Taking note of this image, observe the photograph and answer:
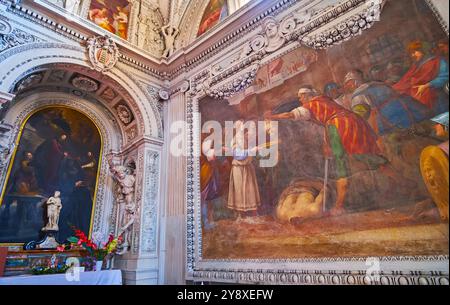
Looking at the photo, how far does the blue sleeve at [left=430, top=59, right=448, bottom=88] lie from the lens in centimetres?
317

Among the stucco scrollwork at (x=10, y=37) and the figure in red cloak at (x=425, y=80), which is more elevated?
the stucco scrollwork at (x=10, y=37)

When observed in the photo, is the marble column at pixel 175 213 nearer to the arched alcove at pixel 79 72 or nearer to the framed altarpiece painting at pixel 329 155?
the framed altarpiece painting at pixel 329 155

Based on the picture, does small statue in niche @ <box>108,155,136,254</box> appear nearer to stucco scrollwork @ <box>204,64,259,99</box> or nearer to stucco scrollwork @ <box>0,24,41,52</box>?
stucco scrollwork @ <box>204,64,259,99</box>

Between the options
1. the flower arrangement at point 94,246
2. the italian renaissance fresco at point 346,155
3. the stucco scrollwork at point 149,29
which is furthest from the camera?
the stucco scrollwork at point 149,29

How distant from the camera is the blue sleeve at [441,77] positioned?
317 centimetres

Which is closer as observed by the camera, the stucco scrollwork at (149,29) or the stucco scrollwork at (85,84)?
the stucco scrollwork at (85,84)

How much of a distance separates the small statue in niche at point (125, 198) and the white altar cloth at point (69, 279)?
630 mm

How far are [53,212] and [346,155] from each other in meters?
5.49

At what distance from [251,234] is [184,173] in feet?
6.80

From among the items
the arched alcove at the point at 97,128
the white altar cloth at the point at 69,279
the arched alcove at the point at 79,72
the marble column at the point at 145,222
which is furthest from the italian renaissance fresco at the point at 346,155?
the arched alcove at the point at 97,128

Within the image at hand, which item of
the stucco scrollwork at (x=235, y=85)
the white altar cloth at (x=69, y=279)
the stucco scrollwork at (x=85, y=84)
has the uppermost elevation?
the stucco scrollwork at (x=85, y=84)

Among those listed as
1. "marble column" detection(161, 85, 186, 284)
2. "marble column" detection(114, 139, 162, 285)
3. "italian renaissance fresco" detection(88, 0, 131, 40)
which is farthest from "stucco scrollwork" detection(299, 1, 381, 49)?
"italian renaissance fresco" detection(88, 0, 131, 40)

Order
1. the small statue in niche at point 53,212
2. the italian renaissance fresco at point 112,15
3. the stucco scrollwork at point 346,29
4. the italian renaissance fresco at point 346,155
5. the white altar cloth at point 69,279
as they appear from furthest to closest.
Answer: the italian renaissance fresco at point 112,15 → the small statue in niche at point 53,212 → the white altar cloth at point 69,279 → the stucco scrollwork at point 346,29 → the italian renaissance fresco at point 346,155

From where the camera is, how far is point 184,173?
595cm
